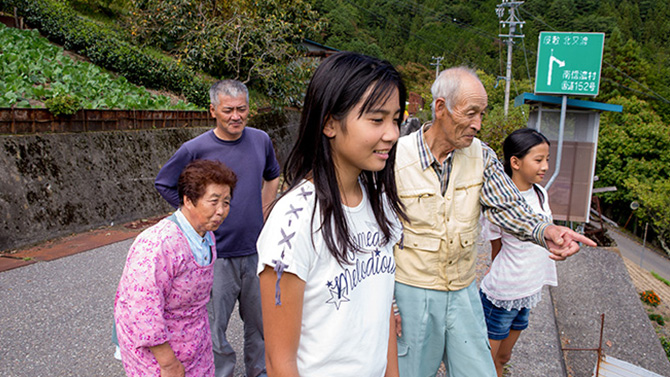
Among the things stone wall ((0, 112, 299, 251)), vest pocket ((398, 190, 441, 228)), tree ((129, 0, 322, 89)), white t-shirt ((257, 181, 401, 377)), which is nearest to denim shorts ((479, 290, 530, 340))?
vest pocket ((398, 190, 441, 228))

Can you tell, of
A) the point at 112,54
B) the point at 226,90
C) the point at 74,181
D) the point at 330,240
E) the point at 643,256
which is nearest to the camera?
the point at 330,240

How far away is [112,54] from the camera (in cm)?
1145

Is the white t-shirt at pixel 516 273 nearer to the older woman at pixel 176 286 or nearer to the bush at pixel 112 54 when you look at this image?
the older woman at pixel 176 286

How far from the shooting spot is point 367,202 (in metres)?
1.52

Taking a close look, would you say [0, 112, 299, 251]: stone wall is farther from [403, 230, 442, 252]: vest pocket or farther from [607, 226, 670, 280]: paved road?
[607, 226, 670, 280]: paved road

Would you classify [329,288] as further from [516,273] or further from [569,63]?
[569,63]

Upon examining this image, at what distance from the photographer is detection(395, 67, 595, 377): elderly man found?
213 cm

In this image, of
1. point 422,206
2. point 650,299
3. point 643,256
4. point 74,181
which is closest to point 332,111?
point 422,206

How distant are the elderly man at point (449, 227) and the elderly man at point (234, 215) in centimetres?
113

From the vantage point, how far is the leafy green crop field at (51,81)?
7.44 metres

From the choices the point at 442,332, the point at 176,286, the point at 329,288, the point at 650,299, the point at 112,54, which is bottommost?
the point at 650,299

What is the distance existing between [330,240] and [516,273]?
1838mm

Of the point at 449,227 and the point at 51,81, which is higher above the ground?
the point at 51,81

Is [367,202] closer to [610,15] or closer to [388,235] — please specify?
[388,235]
